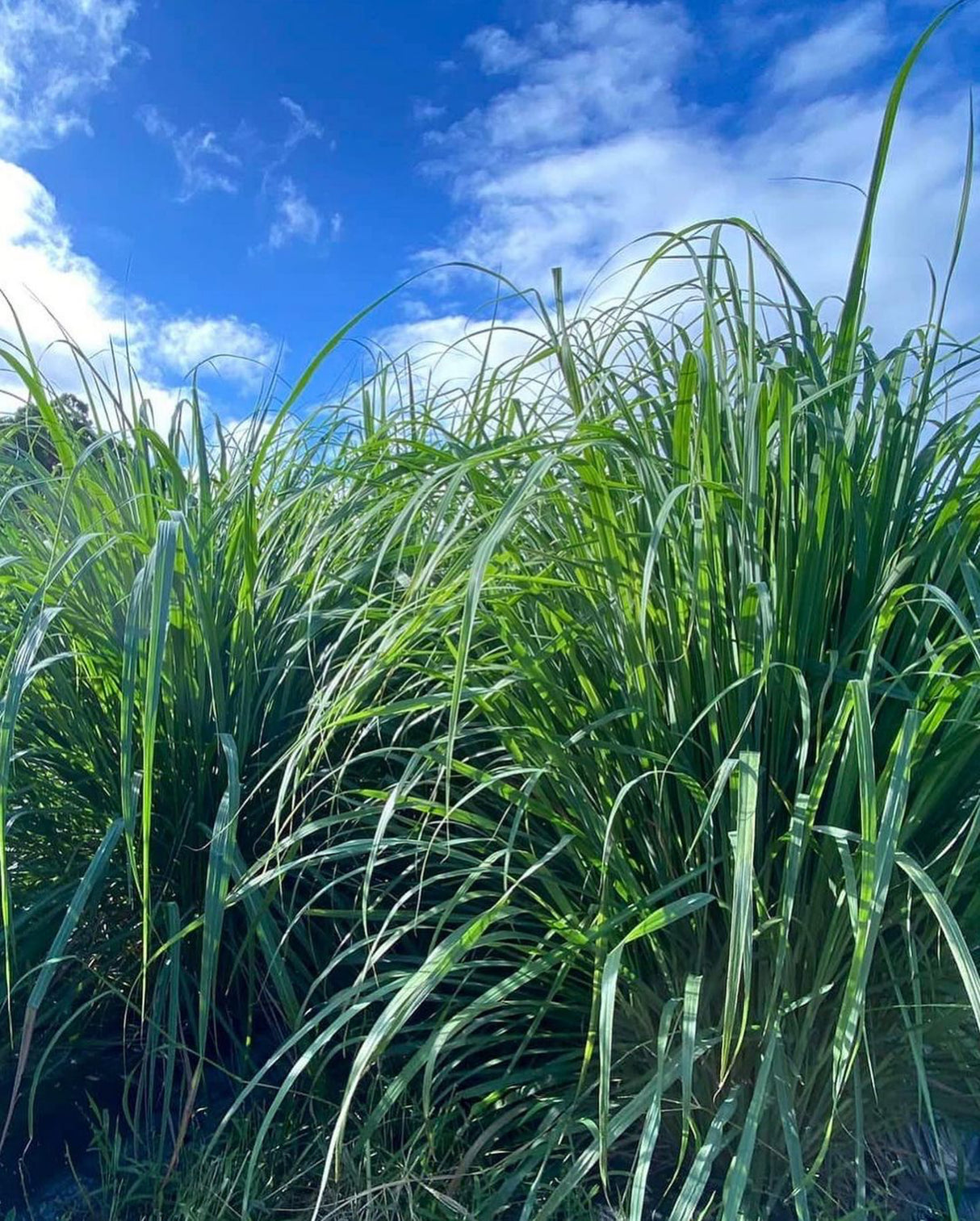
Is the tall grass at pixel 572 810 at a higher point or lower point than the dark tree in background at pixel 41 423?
lower

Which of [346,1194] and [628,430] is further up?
[628,430]

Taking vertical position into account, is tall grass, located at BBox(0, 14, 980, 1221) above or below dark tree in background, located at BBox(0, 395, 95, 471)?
below

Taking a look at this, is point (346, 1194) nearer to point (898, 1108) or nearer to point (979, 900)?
point (898, 1108)

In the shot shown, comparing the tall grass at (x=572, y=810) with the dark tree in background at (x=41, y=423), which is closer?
the tall grass at (x=572, y=810)

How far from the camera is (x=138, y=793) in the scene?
4.93ft

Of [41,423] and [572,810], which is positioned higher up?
[41,423]

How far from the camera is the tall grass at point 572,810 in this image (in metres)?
1.17

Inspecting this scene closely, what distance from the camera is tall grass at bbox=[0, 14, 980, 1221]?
45.9 inches

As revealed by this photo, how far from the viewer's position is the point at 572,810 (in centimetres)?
139

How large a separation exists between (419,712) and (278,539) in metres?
0.53

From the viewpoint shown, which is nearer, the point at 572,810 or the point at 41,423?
the point at 572,810

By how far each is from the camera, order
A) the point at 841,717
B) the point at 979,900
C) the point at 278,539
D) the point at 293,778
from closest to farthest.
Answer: the point at 841,717
the point at 979,900
the point at 293,778
the point at 278,539

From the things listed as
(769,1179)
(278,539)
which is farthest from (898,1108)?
(278,539)

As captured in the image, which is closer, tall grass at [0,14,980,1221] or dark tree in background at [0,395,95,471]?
tall grass at [0,14,980,1221]
